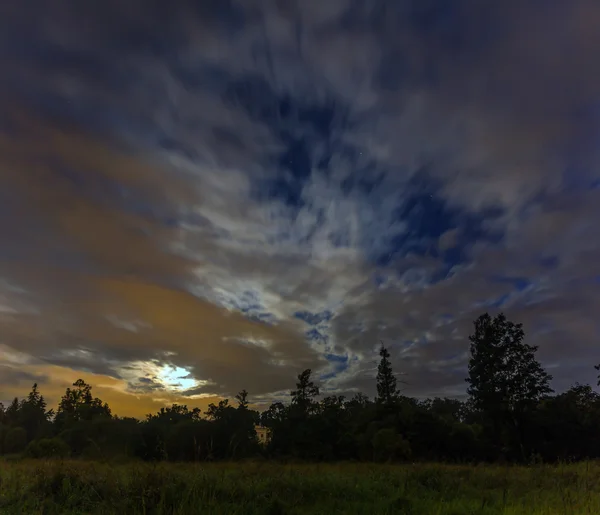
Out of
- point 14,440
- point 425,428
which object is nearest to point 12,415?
point 14,440

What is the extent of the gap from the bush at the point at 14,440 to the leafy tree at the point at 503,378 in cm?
5502

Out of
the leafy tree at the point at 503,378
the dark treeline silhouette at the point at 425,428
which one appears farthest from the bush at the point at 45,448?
the leafy tree at the point at 503,378

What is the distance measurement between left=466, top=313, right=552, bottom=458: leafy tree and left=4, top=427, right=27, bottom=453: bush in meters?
55.0

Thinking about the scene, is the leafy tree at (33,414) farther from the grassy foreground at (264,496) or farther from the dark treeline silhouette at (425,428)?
the grassy foreground at (264,496)

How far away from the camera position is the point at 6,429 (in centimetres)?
5962

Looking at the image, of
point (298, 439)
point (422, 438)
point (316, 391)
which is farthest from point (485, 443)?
point (316, 391)

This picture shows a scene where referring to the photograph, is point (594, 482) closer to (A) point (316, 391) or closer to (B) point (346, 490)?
(B) point (346, 490)

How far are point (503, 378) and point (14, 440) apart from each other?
61.6 metres

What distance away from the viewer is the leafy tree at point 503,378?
45812mm

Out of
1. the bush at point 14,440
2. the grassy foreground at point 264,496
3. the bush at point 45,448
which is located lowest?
the grassy foreground at point 264,496

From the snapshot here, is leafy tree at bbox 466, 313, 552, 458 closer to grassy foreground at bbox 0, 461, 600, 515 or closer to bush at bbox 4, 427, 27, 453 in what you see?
grassy foreground at bbox 0, 461, 600, 515

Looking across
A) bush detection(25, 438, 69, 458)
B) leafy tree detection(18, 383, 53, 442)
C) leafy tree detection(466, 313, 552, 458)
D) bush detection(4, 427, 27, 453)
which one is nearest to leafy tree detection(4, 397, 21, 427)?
leafy tree detection(18, 383, 53, 442)

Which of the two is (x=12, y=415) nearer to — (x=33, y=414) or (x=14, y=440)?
(x=33, y=414)

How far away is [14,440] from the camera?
176ft
